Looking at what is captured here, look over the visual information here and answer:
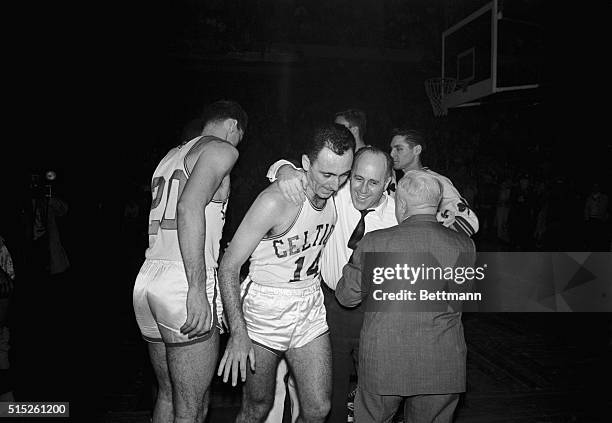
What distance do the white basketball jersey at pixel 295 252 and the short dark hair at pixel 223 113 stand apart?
0.57 m

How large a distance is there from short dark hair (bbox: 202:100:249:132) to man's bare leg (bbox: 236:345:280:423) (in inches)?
46.9

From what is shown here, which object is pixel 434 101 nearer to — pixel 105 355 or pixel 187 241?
pixel 105 355

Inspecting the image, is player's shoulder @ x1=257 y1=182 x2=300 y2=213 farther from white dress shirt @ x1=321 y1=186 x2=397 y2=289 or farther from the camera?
the camera

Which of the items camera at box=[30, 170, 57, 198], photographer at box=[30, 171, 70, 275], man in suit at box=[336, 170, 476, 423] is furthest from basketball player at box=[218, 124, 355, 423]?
camera at box=[30, 170, 57, 198]

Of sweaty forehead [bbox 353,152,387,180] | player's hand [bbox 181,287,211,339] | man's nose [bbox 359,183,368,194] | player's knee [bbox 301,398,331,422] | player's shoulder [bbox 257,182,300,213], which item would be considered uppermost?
sweaty forehead [bbox 353,152,387,180]

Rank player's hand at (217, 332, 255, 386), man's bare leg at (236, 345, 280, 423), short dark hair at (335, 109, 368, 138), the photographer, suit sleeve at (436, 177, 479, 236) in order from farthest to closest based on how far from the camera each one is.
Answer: the photographer → short dark hair at (335, 109, 368, 138) → suit sleeve at (436, 177, 479, 236) → man's bare leg at (236, 345, 280, 423) → player's hand at (217, 332, 255, 386)

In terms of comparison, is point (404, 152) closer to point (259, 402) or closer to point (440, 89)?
point (259, 402)

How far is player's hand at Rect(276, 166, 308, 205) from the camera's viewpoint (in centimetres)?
268

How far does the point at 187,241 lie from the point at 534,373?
3.81 m

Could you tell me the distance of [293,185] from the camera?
2701 millimetres

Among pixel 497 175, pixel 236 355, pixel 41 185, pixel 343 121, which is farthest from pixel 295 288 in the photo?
pixel 497 175

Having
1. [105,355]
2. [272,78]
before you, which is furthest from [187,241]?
[272,78]

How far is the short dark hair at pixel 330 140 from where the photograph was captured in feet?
8.83

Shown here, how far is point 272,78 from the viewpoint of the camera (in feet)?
46.9
